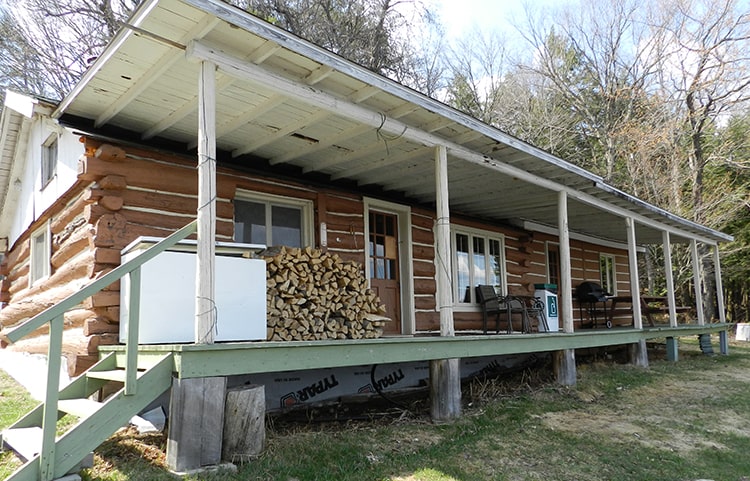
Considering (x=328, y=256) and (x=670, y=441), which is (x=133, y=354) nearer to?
(x=328, y=256)

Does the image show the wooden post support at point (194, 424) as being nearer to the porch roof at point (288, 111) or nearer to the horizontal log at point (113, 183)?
the porch roof at point (288, 111)

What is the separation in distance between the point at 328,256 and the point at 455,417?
92.2 inches

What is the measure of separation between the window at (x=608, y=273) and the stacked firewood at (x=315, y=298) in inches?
398

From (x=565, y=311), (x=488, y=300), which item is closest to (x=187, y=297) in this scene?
(x=565, y=311)

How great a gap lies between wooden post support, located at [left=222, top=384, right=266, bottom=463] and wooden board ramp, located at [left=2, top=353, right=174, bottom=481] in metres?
0.51

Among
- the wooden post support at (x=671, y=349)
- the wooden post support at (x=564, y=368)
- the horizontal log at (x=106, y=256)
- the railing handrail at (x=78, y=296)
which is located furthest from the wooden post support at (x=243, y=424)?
the wooden post support at (x=671, y=349)

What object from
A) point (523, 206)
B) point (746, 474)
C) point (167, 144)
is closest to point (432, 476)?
point (746, 474)

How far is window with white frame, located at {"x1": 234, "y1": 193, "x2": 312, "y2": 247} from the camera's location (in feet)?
23.2

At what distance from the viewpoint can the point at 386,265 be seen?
29.3 ft

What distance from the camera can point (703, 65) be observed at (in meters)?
18.3

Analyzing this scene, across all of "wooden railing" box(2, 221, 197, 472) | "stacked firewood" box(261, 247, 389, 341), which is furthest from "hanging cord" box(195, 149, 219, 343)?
"stacked firewood" box(261, 247, 389, 341)

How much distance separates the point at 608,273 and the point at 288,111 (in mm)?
12417

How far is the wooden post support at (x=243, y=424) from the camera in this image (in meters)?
4.14

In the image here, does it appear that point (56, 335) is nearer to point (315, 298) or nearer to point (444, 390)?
point (315, 298)
